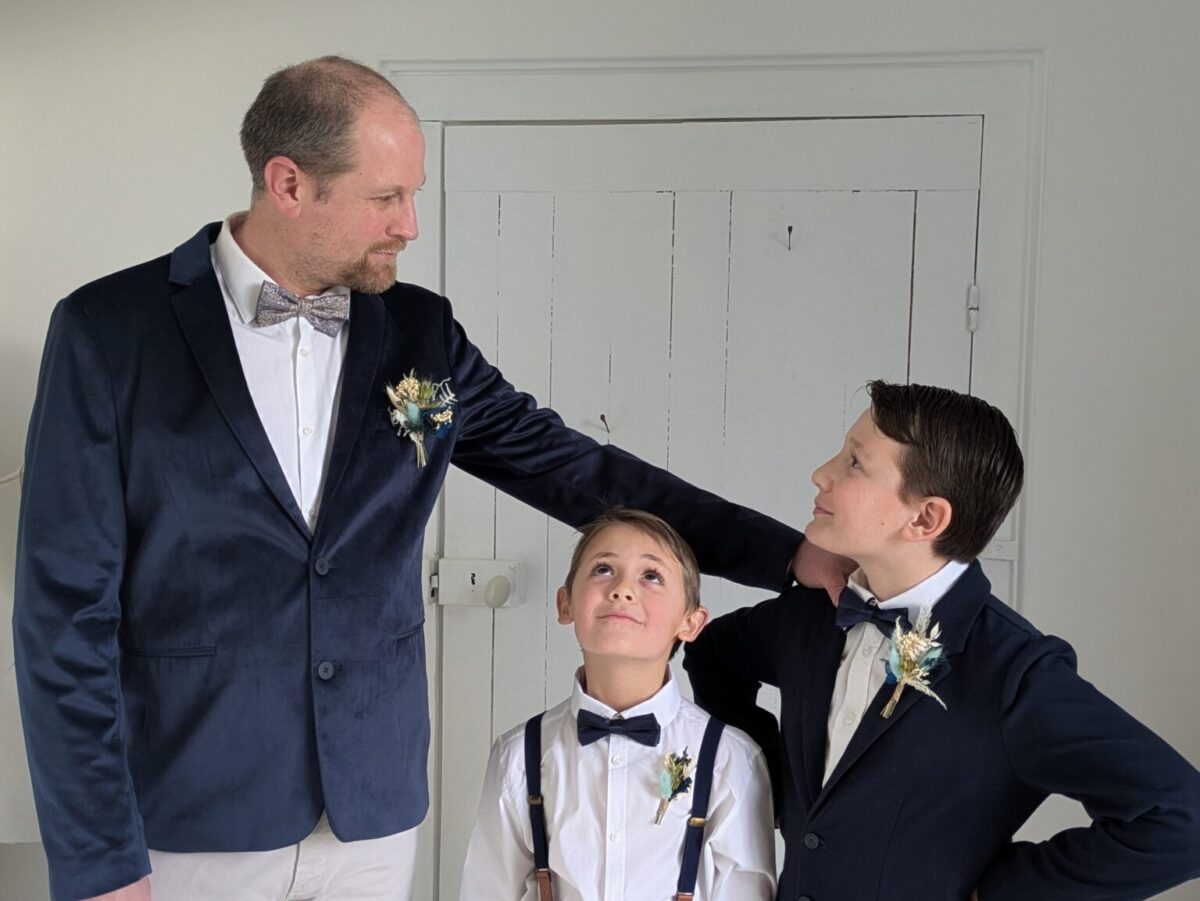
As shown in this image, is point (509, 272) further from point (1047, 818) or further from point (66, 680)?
point (1047, 818)

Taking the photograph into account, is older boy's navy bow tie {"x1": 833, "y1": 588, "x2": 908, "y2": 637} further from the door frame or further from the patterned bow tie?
the door frame

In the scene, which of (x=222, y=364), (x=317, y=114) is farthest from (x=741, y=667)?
(x=317, y=114)

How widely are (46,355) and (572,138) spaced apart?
144 centimetres

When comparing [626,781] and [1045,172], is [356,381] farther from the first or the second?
[1045,172]

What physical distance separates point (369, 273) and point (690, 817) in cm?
90

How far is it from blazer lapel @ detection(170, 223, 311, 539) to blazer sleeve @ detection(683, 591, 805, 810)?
67 cm

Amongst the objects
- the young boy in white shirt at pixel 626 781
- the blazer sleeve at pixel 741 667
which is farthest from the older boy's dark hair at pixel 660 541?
the blazer sleeve at pixel 741 667

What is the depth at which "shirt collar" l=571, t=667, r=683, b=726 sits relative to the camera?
175cm

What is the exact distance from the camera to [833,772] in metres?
1.64

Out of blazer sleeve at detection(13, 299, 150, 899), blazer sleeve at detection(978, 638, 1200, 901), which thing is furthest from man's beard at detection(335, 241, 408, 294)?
blazer sleeve at detection(978, 638, 1200, 901)

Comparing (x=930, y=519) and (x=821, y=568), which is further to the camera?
(x=821, y=568)

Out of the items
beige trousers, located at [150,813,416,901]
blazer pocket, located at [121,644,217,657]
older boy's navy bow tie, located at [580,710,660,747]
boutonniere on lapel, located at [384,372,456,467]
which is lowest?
beige trousers, located at [150,813,416,901]

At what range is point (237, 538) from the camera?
5.50ft

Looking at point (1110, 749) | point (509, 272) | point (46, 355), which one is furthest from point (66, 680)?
point (509, 272)
